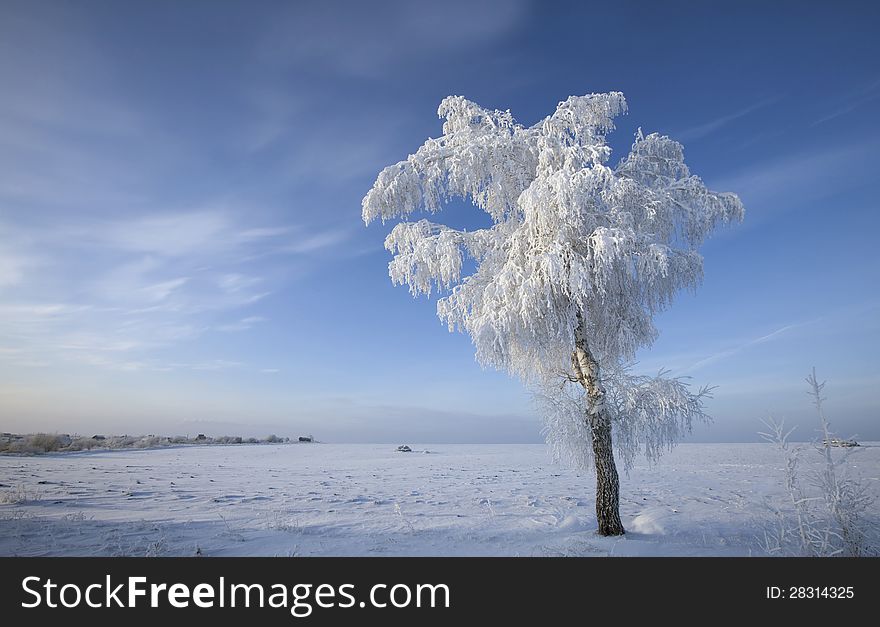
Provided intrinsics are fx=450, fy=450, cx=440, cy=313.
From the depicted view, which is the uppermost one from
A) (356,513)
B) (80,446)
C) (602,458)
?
(602,458)

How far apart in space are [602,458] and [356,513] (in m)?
5.39

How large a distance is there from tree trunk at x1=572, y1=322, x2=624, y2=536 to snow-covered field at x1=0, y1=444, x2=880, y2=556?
43cm

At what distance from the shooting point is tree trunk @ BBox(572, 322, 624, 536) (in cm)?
852

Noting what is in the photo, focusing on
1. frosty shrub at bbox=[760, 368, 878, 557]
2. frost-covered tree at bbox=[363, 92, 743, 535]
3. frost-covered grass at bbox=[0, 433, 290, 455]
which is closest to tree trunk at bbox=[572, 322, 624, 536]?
frost-covered tree at bbox=[363, 92, 743, 535]

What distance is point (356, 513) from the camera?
32.7 feet

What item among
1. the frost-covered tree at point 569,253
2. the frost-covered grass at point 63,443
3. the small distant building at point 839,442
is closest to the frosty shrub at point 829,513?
the small distant building at point 839,442

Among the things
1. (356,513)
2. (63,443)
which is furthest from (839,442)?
(63,443)

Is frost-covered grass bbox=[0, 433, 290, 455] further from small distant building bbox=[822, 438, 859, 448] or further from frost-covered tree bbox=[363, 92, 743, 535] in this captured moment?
small distant building bbox=[822, 438, 859, 448]

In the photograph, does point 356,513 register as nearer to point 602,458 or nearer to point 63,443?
point 602,458

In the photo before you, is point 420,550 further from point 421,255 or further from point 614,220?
point 614,220

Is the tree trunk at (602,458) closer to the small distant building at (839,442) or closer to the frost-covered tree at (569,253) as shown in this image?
the frost-covered tree at (569,253)
